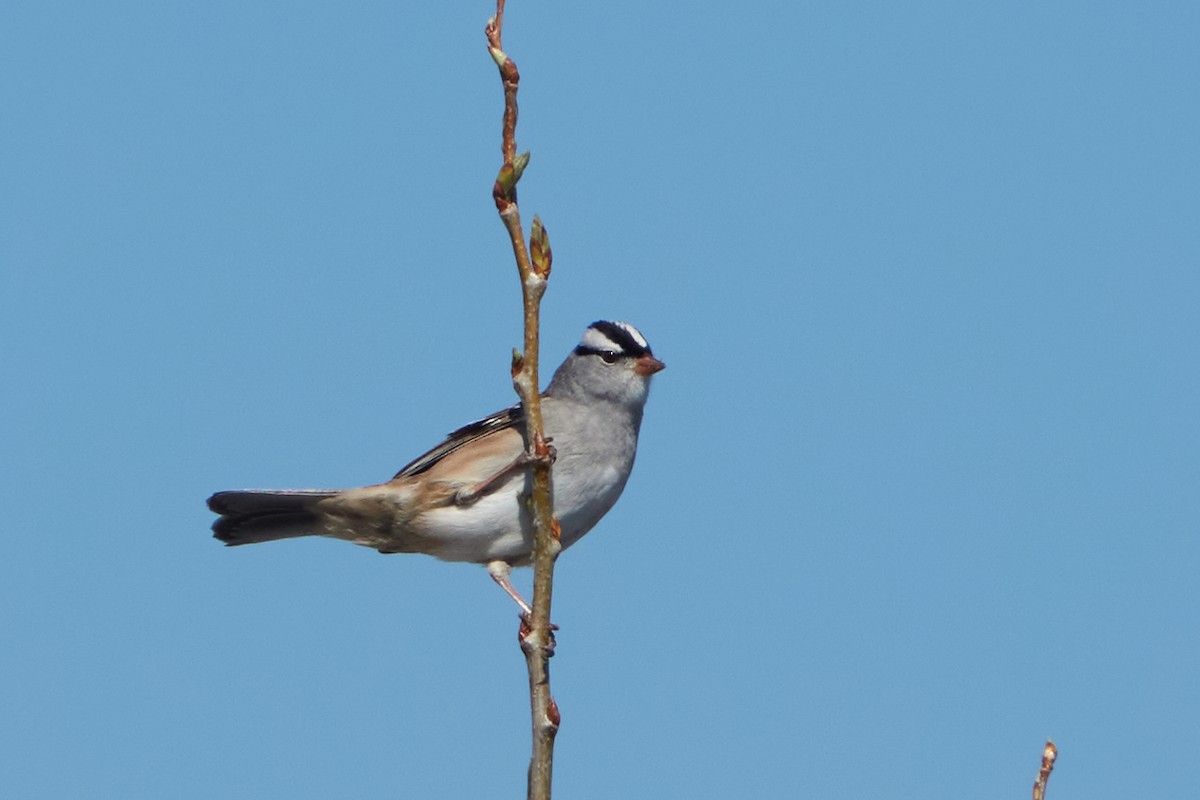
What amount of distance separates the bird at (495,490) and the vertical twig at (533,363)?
3.31 metres

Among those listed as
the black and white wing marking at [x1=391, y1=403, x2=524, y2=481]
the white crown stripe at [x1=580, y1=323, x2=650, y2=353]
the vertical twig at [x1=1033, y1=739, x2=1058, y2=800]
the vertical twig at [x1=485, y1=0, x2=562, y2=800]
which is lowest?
the vertical twig at [x1=1033, y1=739, x2=1058, y2=800]

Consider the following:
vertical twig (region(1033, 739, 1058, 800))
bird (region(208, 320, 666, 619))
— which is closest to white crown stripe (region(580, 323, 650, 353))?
bird (region(208, 320, 666, 619))

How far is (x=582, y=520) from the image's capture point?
950cm

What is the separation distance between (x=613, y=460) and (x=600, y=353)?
3.19ft

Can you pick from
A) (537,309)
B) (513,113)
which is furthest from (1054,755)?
(513,113)

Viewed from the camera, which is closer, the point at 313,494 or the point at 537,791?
the point at 537,791

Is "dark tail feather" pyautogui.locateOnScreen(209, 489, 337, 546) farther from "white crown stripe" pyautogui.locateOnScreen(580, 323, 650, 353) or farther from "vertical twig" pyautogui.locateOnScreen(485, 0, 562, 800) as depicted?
"vertical twig" pyautogui.locateOnScreen(485, 0, 562, 800)

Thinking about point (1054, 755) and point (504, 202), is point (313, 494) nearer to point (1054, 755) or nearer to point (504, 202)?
point (504, 202)

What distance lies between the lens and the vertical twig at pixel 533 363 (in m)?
5.30

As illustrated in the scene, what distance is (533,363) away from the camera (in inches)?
215

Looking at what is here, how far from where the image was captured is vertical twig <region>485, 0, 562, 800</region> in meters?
5.30

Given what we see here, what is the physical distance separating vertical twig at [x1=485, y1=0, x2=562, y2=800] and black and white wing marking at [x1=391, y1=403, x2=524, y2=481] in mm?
4030

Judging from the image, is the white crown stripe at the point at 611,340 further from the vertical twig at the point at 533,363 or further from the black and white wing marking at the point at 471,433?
the vertical twig at the point at 533,363

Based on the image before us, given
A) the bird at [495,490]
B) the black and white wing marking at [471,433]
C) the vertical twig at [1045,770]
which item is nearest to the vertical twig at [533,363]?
the vertical twig at [1045,770]
